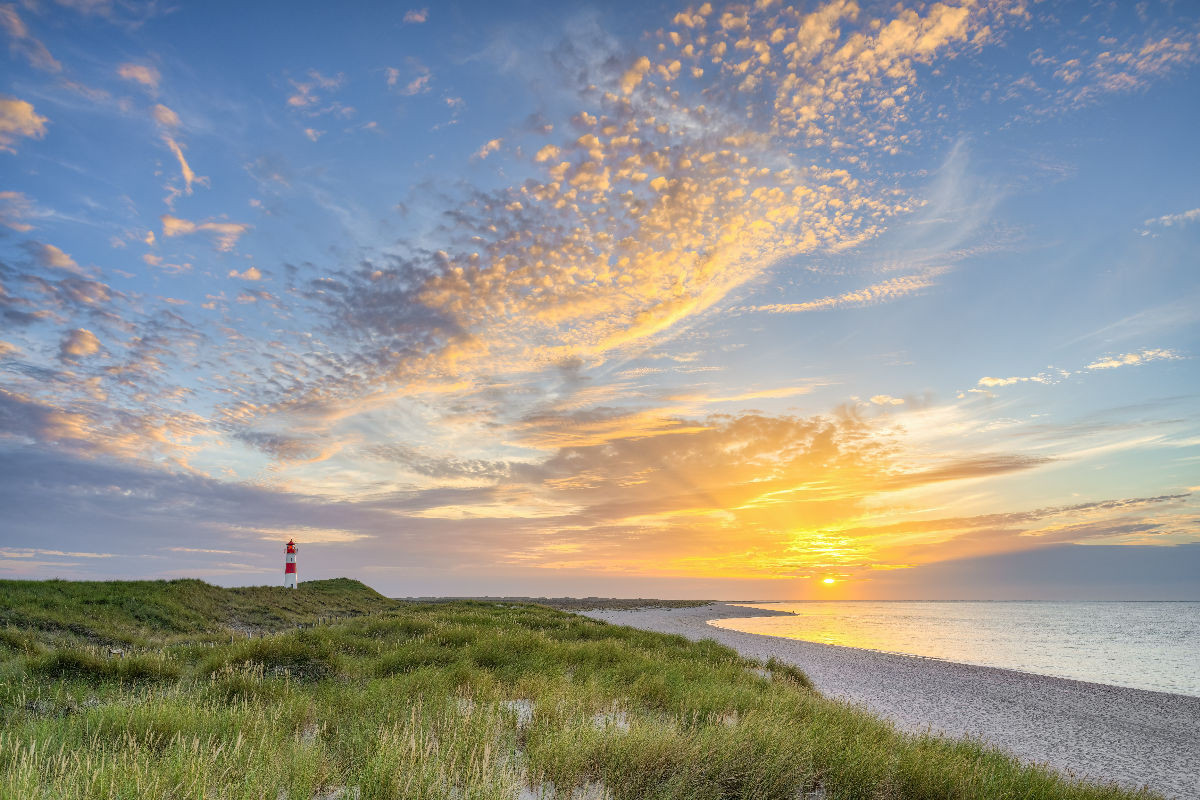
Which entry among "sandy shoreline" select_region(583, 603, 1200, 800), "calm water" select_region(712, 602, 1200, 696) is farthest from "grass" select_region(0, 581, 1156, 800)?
"calm water" select_region(712, 602, 1200, 696)

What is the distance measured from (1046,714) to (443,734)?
17.8 m

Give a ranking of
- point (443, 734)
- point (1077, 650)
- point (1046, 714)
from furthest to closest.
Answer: point (1077, 650) < point (1046, 714) < point (443, 734)

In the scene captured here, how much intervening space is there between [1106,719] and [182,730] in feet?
67.7

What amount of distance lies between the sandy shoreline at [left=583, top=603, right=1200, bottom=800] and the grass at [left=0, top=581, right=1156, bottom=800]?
3.33 meters

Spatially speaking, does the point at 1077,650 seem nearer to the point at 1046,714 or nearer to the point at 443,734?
the point at 1046,714

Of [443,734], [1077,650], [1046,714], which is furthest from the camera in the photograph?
[1077,650]

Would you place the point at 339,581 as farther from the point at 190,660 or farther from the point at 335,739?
the point at 335,739

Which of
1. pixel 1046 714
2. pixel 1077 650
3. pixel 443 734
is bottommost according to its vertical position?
pixel 1077 650

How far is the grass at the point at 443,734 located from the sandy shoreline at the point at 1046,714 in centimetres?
333

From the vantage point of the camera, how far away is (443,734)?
5.99 metres

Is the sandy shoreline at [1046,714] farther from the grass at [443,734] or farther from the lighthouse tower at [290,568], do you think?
the lighthouse tower at [290,568]

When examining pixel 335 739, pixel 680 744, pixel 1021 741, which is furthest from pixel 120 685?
pixel 1021 741

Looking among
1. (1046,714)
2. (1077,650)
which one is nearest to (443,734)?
(1046,714)

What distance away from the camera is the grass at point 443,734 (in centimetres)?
487
